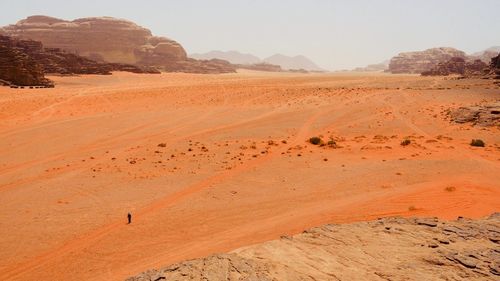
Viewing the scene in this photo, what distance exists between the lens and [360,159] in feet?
52.6

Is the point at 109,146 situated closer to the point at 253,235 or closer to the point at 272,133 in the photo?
the point at 272,133

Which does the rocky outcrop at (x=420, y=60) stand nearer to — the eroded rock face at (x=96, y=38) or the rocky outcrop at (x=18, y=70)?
the eroded rock face at (x=96, y=38)

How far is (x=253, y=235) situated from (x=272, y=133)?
12.8 metres

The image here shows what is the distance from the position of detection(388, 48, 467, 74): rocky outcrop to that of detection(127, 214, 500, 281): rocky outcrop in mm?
138447

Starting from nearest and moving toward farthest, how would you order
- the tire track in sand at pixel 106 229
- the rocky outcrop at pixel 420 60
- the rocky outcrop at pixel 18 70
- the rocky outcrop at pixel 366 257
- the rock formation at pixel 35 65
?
the rocky outcrop at pixel 366 257, the tire track in sand at pixel 106 229, the rocky outcrop at pixel 18 70, the rock formation at pixel 35 65, the rocky outcrop at pixel 420 60

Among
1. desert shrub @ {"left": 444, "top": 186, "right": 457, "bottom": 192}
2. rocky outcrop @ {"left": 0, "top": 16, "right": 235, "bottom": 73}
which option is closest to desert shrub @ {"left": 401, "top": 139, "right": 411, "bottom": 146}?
desert shrub @ {"left": 444, "top": 186, "right": 457, "bottom": 192}

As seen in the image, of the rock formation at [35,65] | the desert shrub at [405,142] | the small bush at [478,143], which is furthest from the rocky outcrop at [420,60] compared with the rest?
the desert shrub at [405,142]

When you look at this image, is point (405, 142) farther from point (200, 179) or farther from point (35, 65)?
point (35, 65)

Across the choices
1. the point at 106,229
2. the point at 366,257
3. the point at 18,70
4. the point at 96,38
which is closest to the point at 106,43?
the point at 96,38

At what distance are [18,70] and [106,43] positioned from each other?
211 ft

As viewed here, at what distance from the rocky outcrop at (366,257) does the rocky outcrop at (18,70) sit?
142 feet

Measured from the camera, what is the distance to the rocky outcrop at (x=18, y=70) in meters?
41.9

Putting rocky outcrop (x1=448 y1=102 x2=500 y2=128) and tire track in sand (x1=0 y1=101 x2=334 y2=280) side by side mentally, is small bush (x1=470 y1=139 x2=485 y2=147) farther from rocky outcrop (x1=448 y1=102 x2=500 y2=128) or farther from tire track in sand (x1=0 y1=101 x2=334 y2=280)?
tire track in sand (x1=0 y1=101 x2=334 y2=280)

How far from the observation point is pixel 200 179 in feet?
44.2
